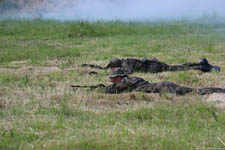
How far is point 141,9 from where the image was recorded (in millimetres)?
21812

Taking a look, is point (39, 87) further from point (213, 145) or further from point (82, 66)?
point (213, 145)

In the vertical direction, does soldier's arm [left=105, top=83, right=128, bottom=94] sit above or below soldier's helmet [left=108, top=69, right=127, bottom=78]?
below

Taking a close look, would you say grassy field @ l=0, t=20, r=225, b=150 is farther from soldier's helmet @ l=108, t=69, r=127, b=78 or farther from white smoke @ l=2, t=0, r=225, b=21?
white smoke @ l=2, t=0, r=225, b=21

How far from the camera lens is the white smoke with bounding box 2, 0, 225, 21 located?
68.9ft

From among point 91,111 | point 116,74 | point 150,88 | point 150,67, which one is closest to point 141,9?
point 150,67

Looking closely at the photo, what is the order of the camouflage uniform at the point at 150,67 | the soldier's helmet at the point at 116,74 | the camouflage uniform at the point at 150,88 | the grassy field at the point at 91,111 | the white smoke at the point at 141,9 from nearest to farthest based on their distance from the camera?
1. the grassy field at the point at 91,111
2. the camouflage uniform at the point at 150,88
3. the soldier's helmet at the point at 116,74
4. the camouflage uniform at the point at 150,67
5. the white smoke at the point at 141,9

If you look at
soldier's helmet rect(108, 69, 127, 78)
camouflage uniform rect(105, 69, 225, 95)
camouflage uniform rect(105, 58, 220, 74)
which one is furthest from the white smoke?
camouflage uniform rect(105, 69, 225, 95)

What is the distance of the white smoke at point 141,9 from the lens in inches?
827

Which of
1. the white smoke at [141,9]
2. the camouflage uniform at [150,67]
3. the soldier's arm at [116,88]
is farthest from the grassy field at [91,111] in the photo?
the white smoke at [141,9]

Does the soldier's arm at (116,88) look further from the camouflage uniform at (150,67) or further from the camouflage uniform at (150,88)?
the camouflage uniform at (150,67)

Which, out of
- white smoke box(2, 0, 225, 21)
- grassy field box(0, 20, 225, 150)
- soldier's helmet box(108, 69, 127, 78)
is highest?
white smoke box(2, 0, 225, 21)

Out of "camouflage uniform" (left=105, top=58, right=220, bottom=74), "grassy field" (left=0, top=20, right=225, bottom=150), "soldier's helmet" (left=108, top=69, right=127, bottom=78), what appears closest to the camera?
A: "grassy field" (left=0, top=20, right=225, bottom=150)

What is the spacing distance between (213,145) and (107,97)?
1.73 metres

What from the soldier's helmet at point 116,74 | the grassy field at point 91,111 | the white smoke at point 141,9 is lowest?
the grassy field at point 91,111
